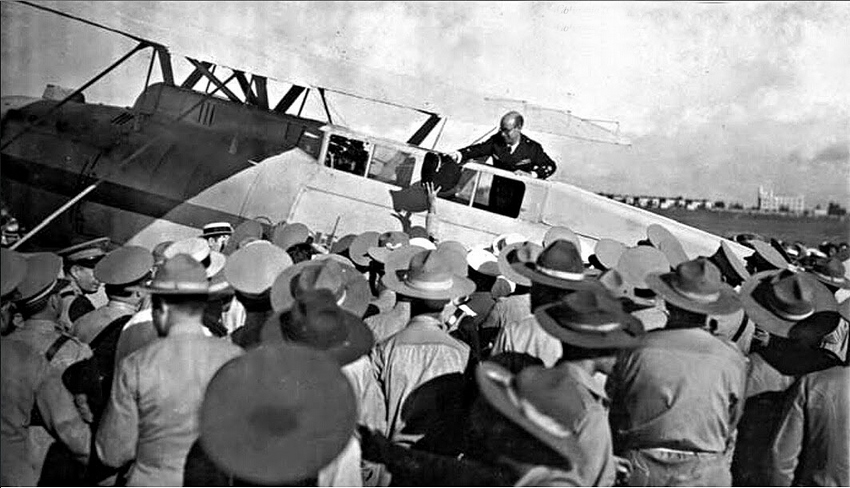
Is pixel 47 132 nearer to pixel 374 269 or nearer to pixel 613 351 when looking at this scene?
pixel 374 269

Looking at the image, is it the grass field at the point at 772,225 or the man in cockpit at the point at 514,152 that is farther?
the grass field at the point at 772,225

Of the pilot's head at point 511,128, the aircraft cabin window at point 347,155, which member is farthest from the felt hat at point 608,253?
the aircraft cabin window at point 347,155

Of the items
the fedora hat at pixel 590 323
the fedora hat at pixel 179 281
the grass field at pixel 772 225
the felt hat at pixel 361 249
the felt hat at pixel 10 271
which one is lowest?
the grass field at pixel 772 225

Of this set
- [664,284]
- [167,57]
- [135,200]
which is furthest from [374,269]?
[167,57]

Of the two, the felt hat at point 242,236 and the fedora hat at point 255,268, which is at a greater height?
the fedora hat at point 255,268

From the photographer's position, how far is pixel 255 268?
4574 mm

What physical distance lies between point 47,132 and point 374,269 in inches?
276

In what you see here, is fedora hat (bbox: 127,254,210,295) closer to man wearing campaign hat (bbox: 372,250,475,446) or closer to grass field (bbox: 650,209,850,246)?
man wearing campaign hat (bbox: 372,250,475,446)

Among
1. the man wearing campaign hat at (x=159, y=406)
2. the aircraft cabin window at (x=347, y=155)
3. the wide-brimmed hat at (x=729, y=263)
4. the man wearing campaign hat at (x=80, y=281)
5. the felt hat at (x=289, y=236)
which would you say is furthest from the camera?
the aircraft cabin window at (x=347, y=155)

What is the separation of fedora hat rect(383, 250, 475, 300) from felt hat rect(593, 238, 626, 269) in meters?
2.13

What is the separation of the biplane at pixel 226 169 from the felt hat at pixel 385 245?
9.00ft

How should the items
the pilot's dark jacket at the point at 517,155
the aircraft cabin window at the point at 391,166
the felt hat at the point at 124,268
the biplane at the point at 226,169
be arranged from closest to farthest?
1. the felt hat at the point at 124,268
2. the biplane at the point at 226,169
3. the aircraft cabin window at the point at 391,166
4. the pilot's dark jacket at the point at 517,155

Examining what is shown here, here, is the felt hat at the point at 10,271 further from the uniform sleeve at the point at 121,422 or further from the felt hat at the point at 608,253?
the felt hat at the point at 608,253

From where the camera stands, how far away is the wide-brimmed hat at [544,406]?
7.89ft
